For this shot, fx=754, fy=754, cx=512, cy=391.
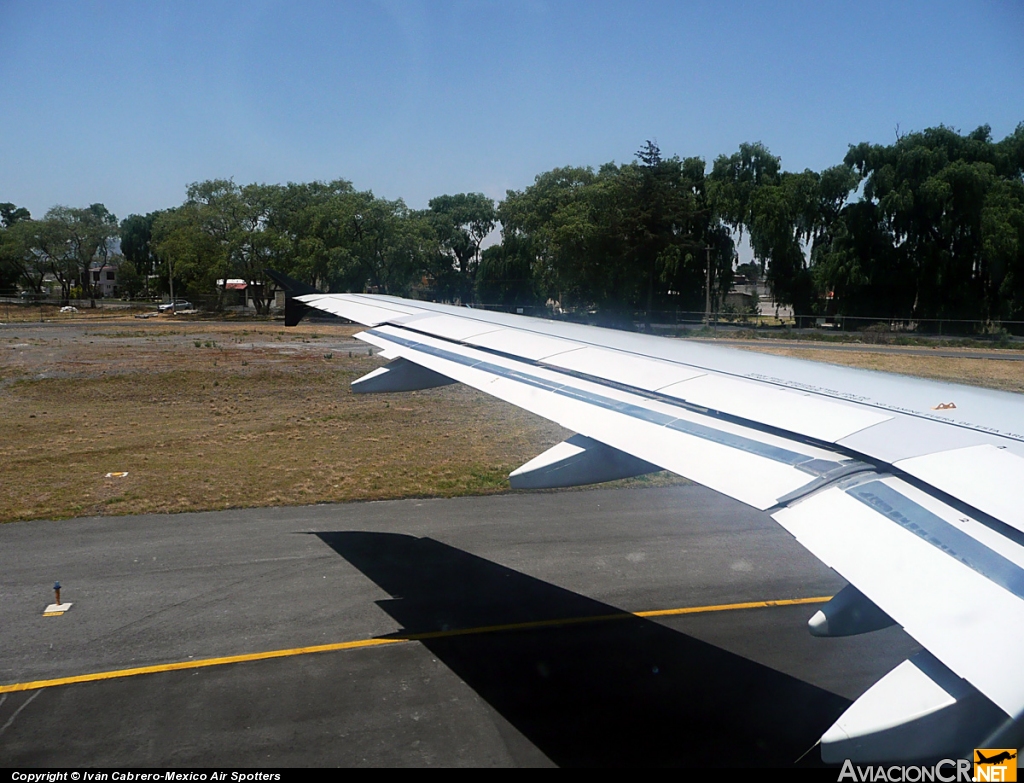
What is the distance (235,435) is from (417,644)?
A: 1021 centimetres

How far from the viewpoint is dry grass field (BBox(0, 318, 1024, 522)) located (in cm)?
1127

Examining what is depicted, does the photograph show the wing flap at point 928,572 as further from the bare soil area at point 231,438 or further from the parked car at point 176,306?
the parked car at point 176,306

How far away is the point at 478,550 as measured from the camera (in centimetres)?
884

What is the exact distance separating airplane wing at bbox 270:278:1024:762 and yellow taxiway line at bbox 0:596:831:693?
2339mm

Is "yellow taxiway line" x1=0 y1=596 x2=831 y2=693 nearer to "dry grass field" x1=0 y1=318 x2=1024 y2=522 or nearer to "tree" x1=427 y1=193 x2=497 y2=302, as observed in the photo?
"dry grass field" x1=0 y1=318 x2=1024 y2=522

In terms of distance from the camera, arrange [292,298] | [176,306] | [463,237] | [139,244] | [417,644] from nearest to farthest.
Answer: [417,644], [292,298], [176,306], [463,237], [139,244]

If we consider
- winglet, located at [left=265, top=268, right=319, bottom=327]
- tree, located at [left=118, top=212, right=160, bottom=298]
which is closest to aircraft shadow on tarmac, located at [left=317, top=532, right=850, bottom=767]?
winglet, located at [left=265, top=268, right=319, bottom=327]

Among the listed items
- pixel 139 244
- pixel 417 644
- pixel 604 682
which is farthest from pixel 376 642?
pixel 139 244

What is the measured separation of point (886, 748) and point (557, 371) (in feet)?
13.2

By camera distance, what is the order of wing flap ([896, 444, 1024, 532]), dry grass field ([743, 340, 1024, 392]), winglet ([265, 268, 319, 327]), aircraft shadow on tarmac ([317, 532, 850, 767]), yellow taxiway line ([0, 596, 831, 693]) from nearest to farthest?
wing flap ([896, 444, 1024, 532])
aircraft shadow on tarmac ([317, 532, 850, 767])
yellow taxiway line ([0, 596, 831, 693])
winglet ([265, 268, 319, 327])
dry grass field ([743, 340, 1024, 392])

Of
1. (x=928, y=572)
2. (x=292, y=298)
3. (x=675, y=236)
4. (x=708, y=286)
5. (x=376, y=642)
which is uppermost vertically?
(x=675, y=236)

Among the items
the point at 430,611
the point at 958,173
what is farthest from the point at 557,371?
the point at 958,173

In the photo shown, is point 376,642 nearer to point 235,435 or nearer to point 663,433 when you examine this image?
point 663,433

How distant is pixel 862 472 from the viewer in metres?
3.35
